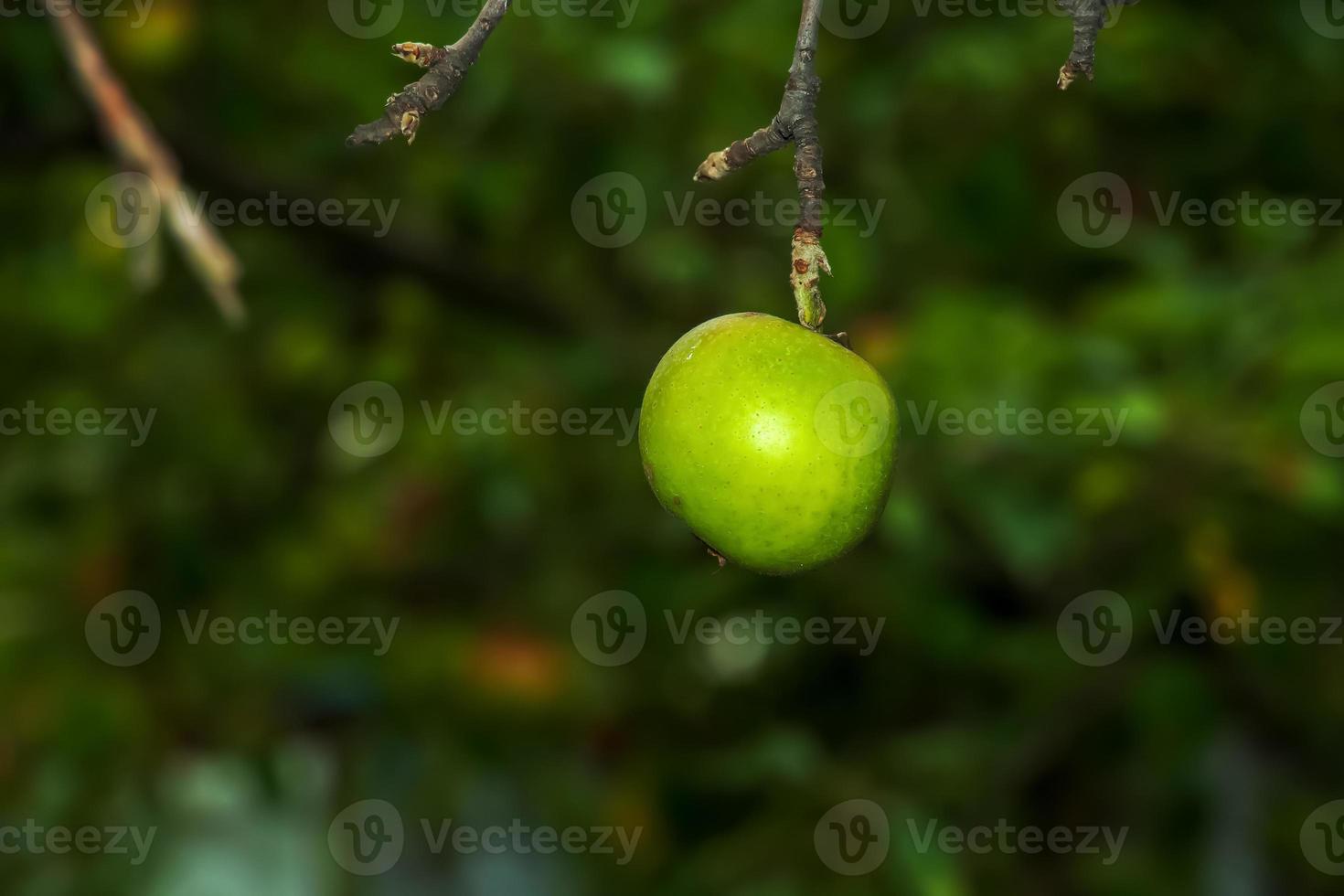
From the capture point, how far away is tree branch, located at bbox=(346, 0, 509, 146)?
3.11 ft

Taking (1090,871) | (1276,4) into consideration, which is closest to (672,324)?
(1276,4)

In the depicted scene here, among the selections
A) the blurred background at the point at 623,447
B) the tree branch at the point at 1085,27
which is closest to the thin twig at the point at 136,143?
the tree branch at the point at 1085,27

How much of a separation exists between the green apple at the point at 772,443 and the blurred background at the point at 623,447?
1.72 m

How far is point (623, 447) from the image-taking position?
399 centimetres

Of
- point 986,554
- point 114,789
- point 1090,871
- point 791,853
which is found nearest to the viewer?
point 791,853

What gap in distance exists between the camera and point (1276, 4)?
3594mm

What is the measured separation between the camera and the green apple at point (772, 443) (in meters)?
1.36

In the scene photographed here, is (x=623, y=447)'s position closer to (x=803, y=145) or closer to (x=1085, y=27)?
(x=803, y=145)

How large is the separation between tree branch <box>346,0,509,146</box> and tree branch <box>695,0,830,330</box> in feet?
0.81

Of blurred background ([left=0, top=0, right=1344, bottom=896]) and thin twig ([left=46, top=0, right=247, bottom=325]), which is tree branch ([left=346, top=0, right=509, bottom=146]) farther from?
blurred background ([left=0, top=0, right=1344, bottom=896])

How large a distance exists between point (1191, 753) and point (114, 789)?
2954 mm

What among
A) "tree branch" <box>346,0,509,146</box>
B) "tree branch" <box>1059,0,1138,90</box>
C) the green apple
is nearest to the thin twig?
the green apple

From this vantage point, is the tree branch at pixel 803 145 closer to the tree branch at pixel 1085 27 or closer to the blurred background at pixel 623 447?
the tree branch at pixel 1085 27

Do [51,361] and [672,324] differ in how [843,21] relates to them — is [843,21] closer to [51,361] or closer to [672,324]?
[672,324]
